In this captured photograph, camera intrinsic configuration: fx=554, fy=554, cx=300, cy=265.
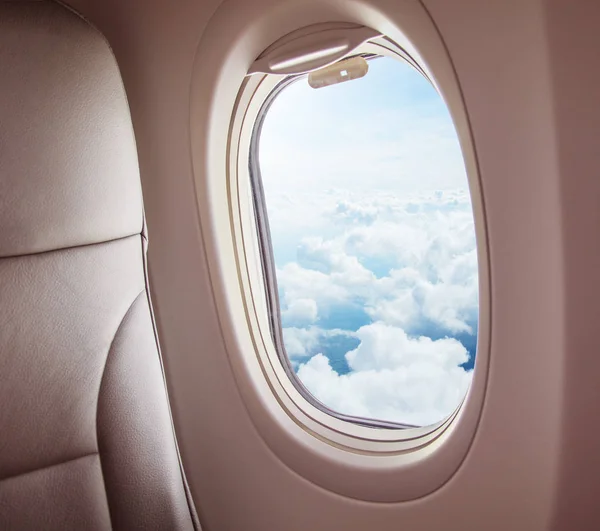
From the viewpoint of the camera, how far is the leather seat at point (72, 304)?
986 millimetres

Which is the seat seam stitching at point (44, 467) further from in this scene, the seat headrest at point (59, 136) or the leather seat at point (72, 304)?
the seat headrest at point (59, 136)

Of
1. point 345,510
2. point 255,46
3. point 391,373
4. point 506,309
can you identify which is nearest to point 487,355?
point 506,309

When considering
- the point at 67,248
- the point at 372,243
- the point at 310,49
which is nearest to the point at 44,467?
the point at 67,248

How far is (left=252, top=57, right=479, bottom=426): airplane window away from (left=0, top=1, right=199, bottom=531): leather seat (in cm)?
54

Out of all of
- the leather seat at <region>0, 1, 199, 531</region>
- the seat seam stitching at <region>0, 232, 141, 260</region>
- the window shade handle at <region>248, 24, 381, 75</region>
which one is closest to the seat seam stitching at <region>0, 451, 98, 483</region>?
the leather seat at <region>0, 1, 199, 531</region>

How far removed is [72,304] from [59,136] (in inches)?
12.4

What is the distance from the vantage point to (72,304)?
105cm

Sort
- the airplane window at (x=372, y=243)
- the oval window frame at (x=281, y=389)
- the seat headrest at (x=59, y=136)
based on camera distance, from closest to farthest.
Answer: the seat headrest at (x=59, y=136) < the oval window frame at (x=281, y=389) < the airplane window at (x=372, y=243)

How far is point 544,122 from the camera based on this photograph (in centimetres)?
97

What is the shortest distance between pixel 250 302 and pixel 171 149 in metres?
0.47

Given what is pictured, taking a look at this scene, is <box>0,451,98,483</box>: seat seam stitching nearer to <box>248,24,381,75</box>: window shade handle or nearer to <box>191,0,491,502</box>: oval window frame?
<box>191,0,491,502</box>: oval window frame

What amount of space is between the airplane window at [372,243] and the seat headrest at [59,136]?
1.81 ft

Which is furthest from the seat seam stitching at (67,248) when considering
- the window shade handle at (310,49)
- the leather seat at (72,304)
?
the window shade handle at (310,49)

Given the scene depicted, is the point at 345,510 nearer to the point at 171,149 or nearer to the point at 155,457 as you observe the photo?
the point at 155,457
